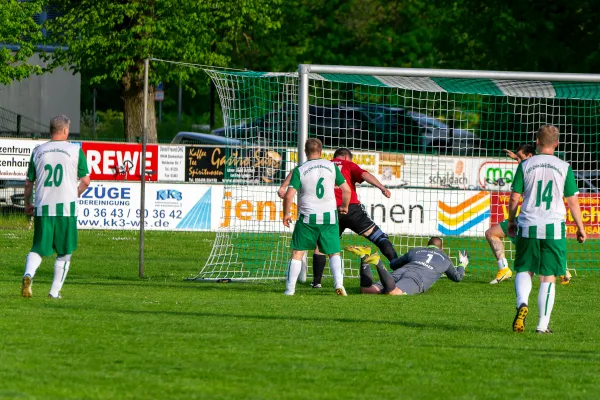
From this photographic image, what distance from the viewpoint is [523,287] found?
35.1 ft

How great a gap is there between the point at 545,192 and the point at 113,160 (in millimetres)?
16598

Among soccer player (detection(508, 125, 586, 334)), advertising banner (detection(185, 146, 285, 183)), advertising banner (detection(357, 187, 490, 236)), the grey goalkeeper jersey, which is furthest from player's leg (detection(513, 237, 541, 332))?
advertising banner (detection(357, 187, 490, 236))

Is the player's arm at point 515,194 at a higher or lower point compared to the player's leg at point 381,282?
higher

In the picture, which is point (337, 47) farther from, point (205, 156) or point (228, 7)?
Answer: point (205, 156)

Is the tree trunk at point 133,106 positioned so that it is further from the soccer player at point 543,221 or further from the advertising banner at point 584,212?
the soccer player at point 543,221

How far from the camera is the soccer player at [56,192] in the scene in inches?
487

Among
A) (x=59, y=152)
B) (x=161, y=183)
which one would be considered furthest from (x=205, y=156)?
(x=59, y=152)

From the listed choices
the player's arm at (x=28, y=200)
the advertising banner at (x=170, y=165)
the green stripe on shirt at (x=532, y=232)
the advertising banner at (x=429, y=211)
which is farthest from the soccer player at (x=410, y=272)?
the advertising banner at (x=170, y=165)

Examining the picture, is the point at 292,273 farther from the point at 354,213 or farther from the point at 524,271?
the point at 524,271

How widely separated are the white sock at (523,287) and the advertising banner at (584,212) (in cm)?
1316

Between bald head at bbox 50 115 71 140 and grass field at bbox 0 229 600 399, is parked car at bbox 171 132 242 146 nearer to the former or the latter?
grass field at bbox 0 229 600 399

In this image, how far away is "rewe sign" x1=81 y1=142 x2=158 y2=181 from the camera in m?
25.9

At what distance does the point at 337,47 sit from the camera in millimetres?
54875

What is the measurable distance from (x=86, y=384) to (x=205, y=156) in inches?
797
